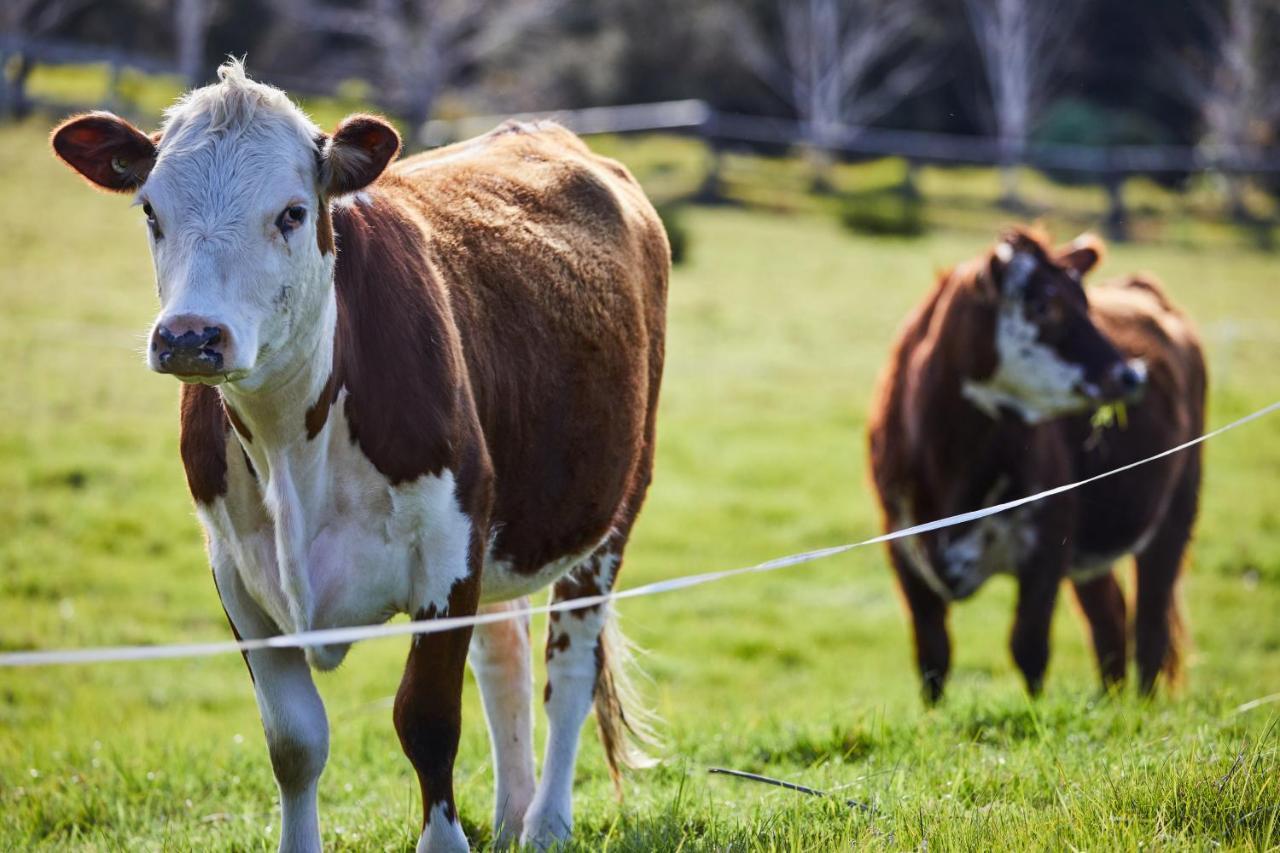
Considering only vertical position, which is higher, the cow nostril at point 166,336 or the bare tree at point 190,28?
the bare tree at point 190,28

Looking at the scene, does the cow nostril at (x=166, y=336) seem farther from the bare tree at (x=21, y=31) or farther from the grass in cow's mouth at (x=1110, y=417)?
the bare tree at (x=21, y=31)

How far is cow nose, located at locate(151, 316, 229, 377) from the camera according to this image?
9.66ft

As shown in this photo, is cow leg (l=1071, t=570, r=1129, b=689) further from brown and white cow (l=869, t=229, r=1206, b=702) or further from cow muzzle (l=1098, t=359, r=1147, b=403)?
cow muzzle (l=1098, t=359, r=1147, b=403)

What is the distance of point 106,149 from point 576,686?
235 centimetres

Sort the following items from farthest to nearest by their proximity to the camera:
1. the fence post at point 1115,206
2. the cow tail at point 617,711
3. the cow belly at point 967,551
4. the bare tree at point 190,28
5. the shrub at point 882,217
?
1. the bare tree at point 190,28
2. the fence post at point 1115,206
3. the shrub at point 882,217
4. the cow belly at point 967,551
5. the cow tail at point 617,711

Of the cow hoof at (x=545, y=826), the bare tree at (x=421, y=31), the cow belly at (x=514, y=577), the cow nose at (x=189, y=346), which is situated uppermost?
the bare tree at (x=421, y=31)

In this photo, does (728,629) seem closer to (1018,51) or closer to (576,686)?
(576,686)

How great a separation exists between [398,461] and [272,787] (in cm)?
195

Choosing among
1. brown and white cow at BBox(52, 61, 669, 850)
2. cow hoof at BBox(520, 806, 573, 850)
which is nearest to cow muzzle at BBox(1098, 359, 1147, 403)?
brown and white cow at BBox(52, 61, 669, 850)

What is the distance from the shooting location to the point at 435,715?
12.1 ft

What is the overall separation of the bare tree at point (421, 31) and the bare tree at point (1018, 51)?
1163 cm

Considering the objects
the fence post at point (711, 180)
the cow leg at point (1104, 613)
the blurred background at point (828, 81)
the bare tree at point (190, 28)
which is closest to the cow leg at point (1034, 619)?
the cow leg at point (1104, 613)

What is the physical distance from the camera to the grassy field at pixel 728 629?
13.0ft

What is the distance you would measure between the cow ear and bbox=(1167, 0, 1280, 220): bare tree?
34.8m
